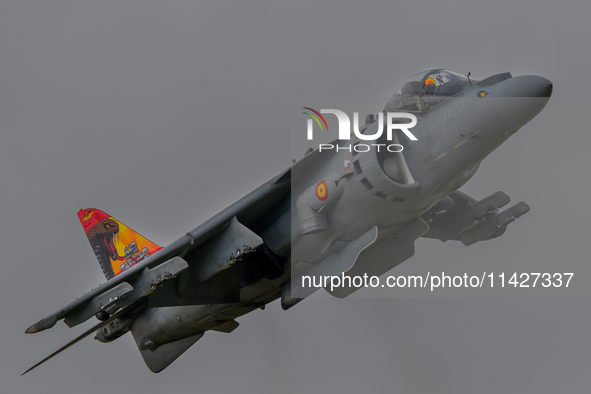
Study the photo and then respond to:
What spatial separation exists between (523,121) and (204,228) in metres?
5.78

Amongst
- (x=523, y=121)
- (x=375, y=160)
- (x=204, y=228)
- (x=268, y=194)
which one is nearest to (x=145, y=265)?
(x=204, y=228)

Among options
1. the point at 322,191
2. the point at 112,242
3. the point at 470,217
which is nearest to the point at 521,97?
the point at 322,191

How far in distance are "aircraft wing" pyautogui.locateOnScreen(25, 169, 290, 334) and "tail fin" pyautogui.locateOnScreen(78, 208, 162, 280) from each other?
161 inches

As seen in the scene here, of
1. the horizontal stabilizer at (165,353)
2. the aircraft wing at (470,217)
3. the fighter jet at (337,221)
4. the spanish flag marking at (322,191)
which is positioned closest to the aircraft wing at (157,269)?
the fighter jet at (337,221)

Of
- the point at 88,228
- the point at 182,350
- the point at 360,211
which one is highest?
the point at 88,228

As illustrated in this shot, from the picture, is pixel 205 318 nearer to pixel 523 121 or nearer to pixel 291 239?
pixel 291 239

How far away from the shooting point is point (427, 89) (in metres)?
11.8

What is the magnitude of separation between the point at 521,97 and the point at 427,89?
160 centimetres

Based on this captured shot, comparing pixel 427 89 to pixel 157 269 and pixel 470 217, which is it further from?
pixel 157 269

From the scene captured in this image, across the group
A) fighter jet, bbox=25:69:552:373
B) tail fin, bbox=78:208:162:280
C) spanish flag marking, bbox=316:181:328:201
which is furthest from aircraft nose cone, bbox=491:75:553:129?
tail fin, bbox=78:208:162:280

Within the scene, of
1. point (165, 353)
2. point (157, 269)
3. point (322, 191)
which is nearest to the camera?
point (322, 191)

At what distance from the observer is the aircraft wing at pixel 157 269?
42.3 feet

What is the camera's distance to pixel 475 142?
11391 mm

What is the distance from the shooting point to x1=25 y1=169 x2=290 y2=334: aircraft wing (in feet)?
42.3
